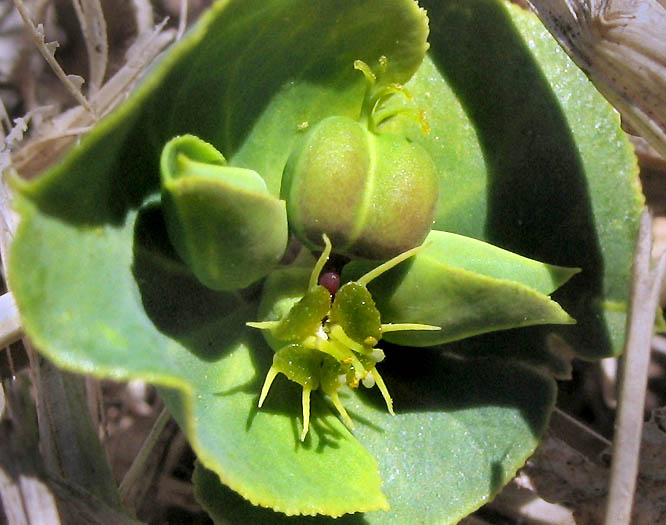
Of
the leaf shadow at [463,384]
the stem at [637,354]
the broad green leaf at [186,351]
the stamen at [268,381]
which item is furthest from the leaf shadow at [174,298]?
the stem at [637,354]

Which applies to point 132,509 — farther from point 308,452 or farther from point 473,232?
point 473,232

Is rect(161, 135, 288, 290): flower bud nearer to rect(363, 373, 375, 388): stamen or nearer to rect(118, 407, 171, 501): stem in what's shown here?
rect(363, 373, 375, 388): stamen

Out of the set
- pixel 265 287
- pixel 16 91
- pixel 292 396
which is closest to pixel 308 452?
pixel 292 396

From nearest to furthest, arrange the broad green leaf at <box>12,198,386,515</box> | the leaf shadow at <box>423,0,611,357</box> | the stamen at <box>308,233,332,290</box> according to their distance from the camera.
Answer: the broad green leaf at <box>12,198,386,515</box>, the stamen at <box>308,233,332,290</box>, the leaf shadow at <box>423,0,611,357</box>

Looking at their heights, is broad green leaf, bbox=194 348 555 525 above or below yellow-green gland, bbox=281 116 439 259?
below

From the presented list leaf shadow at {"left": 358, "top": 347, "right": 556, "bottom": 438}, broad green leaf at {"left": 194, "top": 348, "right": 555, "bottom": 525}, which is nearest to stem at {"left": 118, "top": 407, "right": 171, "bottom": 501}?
broad green leaf at {"left": 194, "top": 348, "right": 555, "bottom": 525}

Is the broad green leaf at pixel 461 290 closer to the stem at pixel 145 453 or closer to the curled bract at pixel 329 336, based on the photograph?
the curled bract at pixel 329 336
